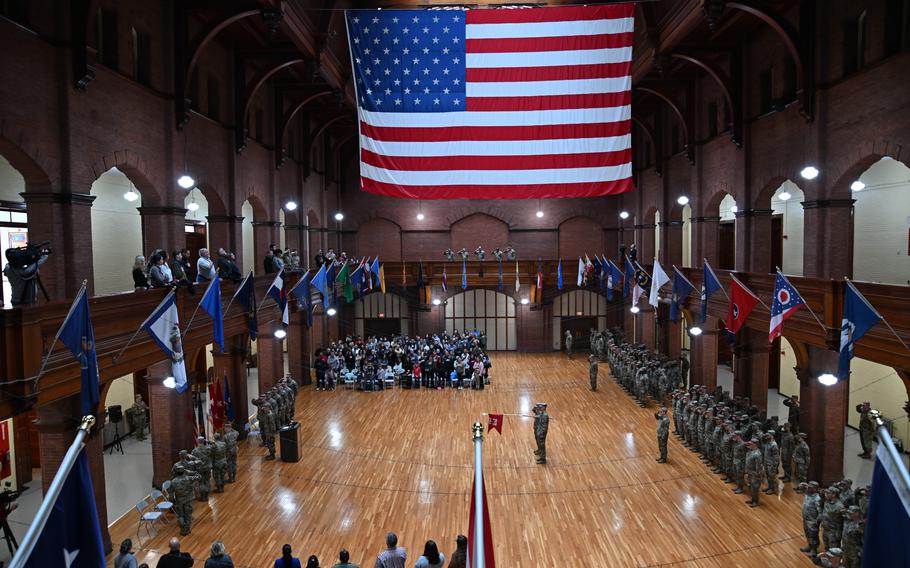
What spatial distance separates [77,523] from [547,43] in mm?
13760

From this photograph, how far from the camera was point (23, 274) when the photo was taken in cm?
848

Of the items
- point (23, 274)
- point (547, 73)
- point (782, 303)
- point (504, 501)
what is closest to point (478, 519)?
point (23, 274)

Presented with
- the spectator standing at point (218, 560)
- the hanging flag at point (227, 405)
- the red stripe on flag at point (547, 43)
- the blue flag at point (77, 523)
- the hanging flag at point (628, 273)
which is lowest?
the spectator standing at point (218, 560)

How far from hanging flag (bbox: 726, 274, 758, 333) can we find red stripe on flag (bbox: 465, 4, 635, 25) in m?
6.59

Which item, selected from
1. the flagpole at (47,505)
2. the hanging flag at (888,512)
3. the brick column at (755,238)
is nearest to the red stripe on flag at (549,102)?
the brick column at (755,238)

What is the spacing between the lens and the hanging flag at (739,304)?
13.1 meters

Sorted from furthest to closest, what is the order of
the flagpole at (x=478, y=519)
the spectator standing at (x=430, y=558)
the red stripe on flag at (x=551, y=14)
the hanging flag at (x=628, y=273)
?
the hanging flag at (x=628, y=273) → the red stripe on flag at (x=551, y=14) → the spectator standing at (x=430, y=558) → the flagpole at (x=478, y=519)

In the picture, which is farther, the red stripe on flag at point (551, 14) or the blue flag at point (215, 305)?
the red stripe on flag at point (551, 14)

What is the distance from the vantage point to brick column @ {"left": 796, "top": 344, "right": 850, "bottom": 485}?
14430 millimetres

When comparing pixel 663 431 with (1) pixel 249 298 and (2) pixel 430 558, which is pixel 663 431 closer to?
(2) pixel 430 558

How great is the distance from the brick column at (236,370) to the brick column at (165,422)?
3.12 meters

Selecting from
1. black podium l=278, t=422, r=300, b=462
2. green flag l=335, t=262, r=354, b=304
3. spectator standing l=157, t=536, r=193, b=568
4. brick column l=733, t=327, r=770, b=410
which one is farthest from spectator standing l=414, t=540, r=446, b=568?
green flag l=335, t=262, r=354, b=304

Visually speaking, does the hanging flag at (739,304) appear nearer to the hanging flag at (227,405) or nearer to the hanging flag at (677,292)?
the hanging flag at (677,292)

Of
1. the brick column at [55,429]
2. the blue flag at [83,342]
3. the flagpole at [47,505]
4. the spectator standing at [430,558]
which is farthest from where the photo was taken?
the brick column at [55,429]
